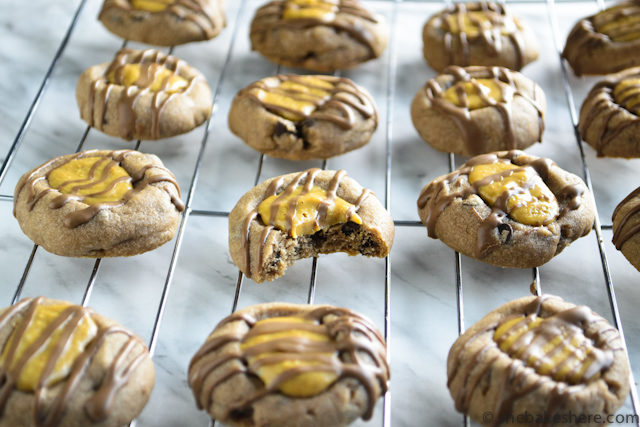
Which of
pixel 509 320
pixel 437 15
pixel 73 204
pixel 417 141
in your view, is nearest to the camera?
pixel 509 320

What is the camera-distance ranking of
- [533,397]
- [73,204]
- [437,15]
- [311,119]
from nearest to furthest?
[533,397] → [73,204] → [311,119] → [437,15]

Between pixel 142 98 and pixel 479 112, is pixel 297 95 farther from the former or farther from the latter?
pixel 479 112

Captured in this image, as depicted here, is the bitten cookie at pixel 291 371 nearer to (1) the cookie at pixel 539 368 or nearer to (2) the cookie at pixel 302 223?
(1) the cookie at pixel 539 368

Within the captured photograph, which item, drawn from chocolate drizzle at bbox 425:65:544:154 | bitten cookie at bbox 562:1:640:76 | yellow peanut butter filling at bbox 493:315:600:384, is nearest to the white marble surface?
bitten cookie at bbox 562:1:640:76

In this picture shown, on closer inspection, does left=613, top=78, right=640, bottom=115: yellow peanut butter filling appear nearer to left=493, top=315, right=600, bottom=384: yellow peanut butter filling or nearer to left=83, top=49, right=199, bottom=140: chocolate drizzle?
left=493, top=315, right=600, bottom=384: yellow peanut butter filling

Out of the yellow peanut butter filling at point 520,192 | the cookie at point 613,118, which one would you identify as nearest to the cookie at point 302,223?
the yellow peanut butter filling at point 520,192

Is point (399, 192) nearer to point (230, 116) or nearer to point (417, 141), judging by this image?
point (417, 141)

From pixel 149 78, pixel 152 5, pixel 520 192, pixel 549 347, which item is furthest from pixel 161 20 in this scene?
pixel 549 347

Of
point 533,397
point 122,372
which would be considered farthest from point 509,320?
point 122,372
